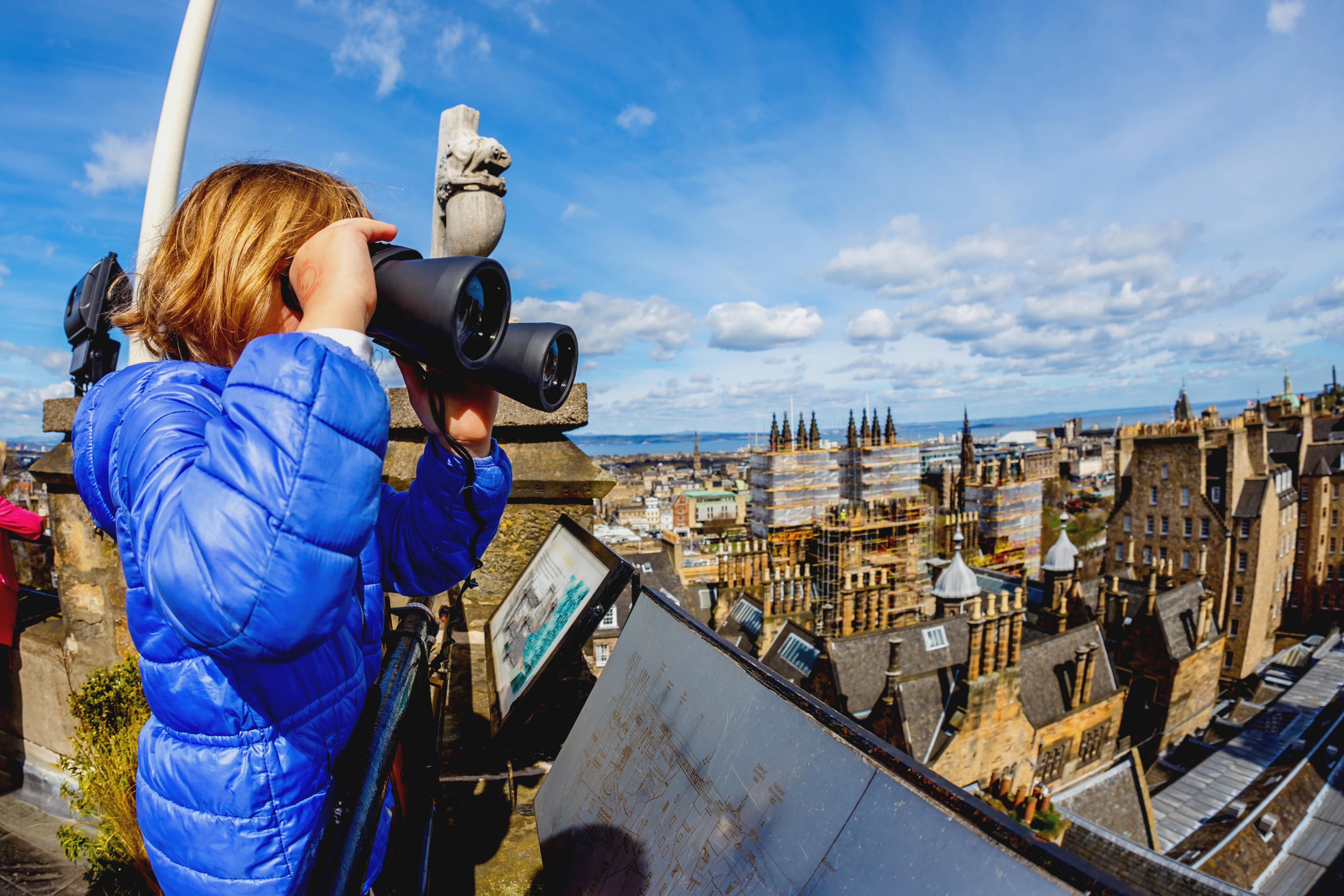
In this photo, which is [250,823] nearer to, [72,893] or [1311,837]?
[72,893]

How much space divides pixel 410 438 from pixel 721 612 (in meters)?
21.7

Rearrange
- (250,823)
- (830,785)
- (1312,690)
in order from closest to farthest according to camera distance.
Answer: (830,785) < (250,823) < (1312,690)

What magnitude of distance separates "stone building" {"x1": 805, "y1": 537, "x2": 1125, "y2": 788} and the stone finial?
12.7m

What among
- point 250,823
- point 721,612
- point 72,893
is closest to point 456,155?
point 250,823

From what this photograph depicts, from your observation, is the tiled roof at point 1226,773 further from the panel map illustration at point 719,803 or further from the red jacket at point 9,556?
the red jacket at point 9,556

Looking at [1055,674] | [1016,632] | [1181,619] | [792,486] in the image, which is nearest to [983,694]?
[1016,632]

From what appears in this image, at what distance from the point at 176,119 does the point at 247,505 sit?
14.1ft

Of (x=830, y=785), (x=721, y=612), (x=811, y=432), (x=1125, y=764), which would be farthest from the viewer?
(x=811, y=432)

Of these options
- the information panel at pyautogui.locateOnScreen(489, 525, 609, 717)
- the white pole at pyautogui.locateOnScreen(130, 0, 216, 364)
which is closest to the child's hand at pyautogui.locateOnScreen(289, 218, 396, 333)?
the information panel at pyautogui.locateOnScreen(489, 525, 609, 717)

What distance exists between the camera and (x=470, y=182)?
3.15 meters

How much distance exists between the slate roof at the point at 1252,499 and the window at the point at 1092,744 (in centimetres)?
1880

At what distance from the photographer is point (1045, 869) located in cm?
77

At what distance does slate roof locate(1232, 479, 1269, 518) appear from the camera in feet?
98.6

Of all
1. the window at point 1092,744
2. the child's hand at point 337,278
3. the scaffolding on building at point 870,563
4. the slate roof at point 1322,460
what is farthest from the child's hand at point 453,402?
the slate roof at point 1322,460
